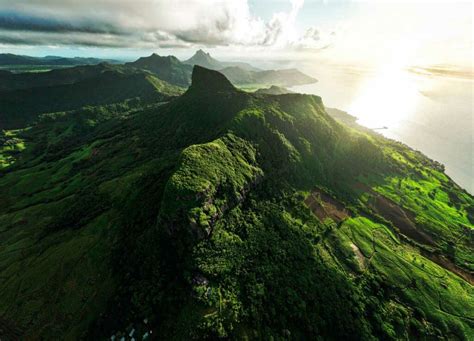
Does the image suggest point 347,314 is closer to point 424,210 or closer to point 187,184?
point 187,184

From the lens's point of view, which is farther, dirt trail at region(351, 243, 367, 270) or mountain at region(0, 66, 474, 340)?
dirt trail at region(351, 243, 367, 270)

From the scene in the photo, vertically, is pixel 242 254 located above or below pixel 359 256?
above

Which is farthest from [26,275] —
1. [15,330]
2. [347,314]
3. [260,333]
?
[347,314]

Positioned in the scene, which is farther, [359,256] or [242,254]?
[359,256]

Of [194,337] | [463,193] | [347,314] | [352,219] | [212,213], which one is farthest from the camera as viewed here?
[463,193]

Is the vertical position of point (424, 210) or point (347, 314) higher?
point (347, 314)

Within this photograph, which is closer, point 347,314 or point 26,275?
point 347,314

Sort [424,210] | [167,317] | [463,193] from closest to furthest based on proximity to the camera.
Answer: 1. [167,317]
2. [424,210]
3. [463,193]

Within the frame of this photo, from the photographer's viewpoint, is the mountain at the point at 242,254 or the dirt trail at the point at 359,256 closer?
the mountain at the point at 242,254
